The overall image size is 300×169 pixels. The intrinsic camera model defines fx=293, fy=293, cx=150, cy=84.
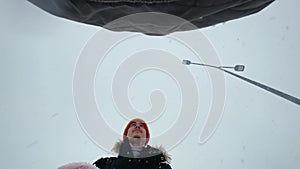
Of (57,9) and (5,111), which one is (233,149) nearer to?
(5,111)

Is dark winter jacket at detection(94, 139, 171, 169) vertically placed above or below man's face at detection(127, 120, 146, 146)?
below

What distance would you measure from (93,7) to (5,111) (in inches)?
64.9

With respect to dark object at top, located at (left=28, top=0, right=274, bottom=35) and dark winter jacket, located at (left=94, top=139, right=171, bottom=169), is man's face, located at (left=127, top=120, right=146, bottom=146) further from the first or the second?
dark object at top, located at (left=28, top=0, right=274, bottom=35)

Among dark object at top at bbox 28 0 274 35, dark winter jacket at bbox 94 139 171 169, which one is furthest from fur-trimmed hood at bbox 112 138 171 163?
dark object at top at bbox 28 0 274 35

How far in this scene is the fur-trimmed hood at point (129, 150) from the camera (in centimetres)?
137

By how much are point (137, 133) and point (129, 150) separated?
9 centimetres

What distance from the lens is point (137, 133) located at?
1.41 m

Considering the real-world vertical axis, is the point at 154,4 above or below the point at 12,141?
above

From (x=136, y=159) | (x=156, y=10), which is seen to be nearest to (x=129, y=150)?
(x=136, y=159)

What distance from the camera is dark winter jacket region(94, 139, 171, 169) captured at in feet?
4.36

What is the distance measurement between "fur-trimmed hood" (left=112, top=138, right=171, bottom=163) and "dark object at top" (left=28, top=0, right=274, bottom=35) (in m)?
0.92

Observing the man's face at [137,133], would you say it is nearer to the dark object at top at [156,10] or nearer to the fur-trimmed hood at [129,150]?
the fur-trimmed hood at [129,150]

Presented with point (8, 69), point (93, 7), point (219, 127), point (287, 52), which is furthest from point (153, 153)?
point (287, 52)

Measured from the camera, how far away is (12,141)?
6.51 ft
